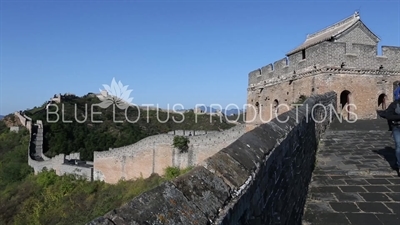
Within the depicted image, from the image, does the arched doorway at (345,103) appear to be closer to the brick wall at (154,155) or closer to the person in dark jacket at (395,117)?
the brick wall at (154,155)

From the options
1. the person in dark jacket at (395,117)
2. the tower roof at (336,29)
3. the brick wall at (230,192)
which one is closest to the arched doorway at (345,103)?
the tower roof at (336,29)

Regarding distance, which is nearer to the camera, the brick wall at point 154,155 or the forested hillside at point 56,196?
the forested hillside at point 56,196

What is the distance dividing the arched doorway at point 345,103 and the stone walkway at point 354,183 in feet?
11.6

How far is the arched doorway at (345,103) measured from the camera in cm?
1201

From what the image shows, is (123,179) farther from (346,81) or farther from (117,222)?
(117,222)

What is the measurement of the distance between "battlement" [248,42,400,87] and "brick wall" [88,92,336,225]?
9525mm

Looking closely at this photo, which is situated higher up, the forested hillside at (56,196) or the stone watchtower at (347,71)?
the stone watchtower at (347,71)

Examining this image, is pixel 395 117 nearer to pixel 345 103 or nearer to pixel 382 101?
pixel 345 103

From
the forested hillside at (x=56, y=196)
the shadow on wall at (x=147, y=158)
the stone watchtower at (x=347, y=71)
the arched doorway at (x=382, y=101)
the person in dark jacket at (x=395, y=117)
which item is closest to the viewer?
the person in dark jacket at (x=395, y=117)

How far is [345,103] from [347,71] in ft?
4.38

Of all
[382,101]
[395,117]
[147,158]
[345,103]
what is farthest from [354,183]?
[147,158]

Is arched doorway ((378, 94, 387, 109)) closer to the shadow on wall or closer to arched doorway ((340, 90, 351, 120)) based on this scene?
arched doorway ((340, 90, 351, 120))

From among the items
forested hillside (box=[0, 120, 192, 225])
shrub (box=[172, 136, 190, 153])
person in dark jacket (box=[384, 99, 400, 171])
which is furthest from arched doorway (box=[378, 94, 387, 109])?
shrub (box=[172, 136, 190, 153])

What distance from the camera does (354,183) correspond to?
16.3 feet
